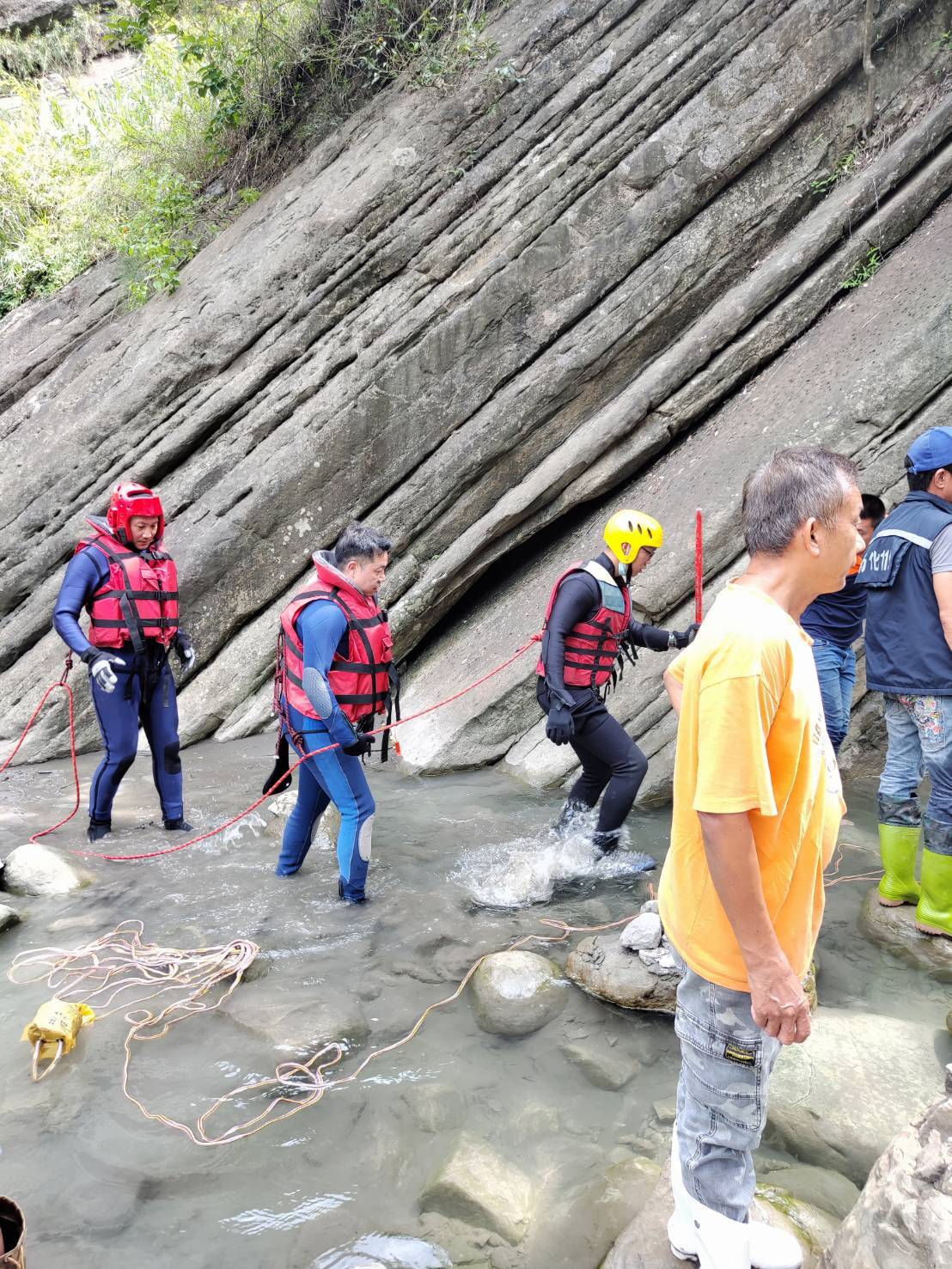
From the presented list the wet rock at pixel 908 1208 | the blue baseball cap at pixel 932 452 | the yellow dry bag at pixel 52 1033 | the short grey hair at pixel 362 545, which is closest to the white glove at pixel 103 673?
the short grey hair at pixel 362 545

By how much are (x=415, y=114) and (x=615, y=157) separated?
2.08 metres

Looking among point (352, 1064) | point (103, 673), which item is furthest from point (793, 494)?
point (103, 673)

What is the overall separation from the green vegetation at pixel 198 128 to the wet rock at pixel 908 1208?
364 inches

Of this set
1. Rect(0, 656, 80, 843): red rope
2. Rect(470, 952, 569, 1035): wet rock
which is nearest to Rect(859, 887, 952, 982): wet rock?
Rect(470, 952, 569, 1035): wet rock

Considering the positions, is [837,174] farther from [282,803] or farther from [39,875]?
[39,875]

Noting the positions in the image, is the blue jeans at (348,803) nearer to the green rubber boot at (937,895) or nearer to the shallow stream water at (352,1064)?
the shallow stream water at (352,1064)

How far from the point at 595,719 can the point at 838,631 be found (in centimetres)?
143

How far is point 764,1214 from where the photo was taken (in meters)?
2.35

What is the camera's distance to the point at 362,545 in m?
4.40

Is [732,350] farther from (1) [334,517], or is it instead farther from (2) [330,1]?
(2) [330,1]

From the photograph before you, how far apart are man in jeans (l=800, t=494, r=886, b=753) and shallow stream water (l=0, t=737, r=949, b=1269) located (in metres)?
0.88

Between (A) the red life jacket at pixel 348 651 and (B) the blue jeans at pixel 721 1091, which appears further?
(A) the red life jacket at pixel 348 651

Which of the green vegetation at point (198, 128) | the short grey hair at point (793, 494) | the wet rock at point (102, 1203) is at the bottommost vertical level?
the wet rock at point (102, 1203)

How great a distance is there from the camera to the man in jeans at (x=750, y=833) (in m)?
1.76
